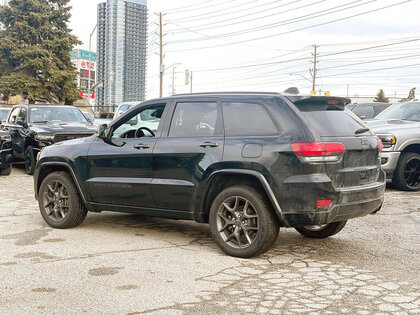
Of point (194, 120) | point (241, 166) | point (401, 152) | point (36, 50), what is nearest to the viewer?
point (241, 166)

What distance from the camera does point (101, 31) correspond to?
75.6 metres

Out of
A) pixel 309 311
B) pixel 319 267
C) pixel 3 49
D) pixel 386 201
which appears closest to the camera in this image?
pixel 309 311

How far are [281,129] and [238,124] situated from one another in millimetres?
522

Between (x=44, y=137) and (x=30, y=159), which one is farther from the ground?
(x=44, y=137)

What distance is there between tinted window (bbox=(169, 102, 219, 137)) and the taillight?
1034 mm

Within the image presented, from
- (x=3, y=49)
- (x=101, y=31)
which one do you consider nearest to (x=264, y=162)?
(x=3, y=49)

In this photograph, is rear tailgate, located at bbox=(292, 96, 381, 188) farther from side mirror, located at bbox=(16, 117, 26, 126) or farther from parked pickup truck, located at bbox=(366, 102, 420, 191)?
side mirror, located at bbox=(16, 117, 26, 126)

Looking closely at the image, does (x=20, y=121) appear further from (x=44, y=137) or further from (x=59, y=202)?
(x=59, y=202)

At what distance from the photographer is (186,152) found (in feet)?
18.7

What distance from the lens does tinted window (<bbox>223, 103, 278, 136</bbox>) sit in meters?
5.34

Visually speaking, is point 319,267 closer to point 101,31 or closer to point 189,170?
point 189,170

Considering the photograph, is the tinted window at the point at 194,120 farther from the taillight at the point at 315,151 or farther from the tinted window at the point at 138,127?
the taillight at the point at 315,151

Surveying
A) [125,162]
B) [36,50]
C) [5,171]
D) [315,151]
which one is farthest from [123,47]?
[315,151]

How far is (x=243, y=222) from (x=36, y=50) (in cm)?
4765
